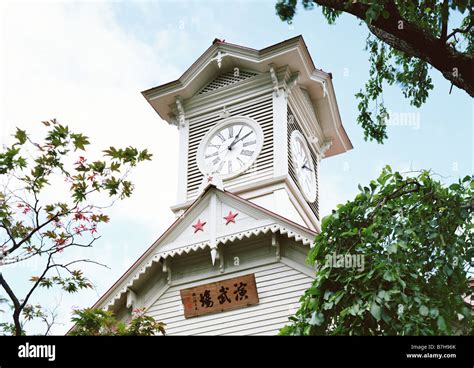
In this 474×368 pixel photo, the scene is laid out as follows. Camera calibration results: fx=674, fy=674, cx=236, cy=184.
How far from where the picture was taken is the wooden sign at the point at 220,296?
1380 cm

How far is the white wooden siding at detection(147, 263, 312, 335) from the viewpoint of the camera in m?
13.4

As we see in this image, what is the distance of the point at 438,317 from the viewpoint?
23.7ft

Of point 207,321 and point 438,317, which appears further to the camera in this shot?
point 207,321

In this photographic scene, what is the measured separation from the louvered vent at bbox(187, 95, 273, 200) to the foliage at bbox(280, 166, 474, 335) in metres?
8.75

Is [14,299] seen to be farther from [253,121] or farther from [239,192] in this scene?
[253,121]

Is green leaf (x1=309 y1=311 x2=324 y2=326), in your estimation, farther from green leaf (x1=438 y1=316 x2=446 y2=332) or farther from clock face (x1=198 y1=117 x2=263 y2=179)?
clock face (x1=198 y1=117 x2=263 y2=179)

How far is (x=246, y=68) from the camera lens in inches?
768

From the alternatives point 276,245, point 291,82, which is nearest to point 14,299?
point 276,245

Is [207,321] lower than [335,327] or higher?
higher
